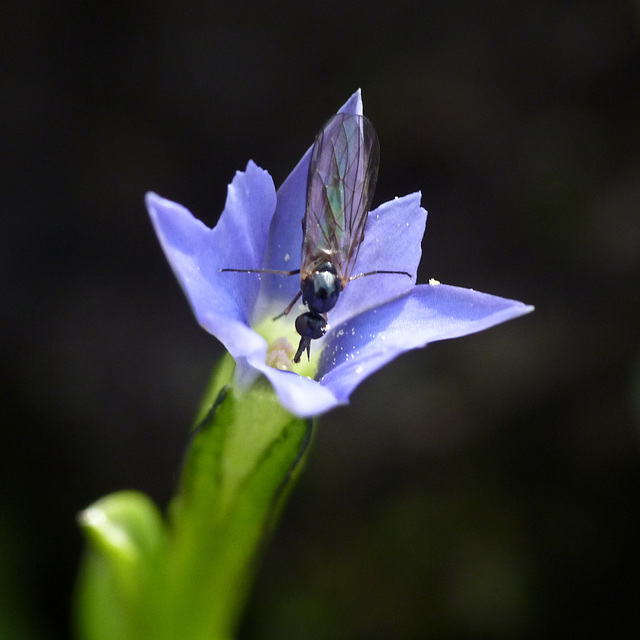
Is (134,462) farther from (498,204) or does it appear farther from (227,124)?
(498,204)

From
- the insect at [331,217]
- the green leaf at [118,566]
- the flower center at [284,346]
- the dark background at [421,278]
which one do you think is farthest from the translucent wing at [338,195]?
the dark background at [421,278]

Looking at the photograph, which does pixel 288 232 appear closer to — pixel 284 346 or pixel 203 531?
pixel 284 346

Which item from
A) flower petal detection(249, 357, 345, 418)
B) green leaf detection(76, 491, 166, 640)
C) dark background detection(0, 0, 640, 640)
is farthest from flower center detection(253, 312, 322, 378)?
dark background detection(0, 0, 640, 640)

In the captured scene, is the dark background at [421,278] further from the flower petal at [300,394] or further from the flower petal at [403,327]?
the flower petal at [300,394]

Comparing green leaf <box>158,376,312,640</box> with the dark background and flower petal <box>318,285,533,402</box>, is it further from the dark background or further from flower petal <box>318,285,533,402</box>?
Result: the dark background

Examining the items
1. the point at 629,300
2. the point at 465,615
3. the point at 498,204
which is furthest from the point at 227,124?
the point at 465,615
